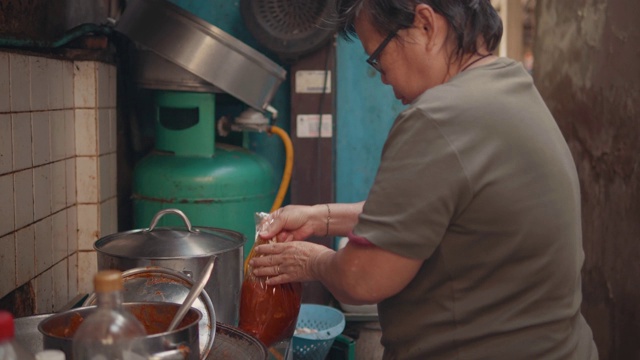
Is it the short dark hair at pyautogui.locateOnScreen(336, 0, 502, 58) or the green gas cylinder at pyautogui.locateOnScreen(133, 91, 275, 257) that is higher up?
the short dark hair at pyautogui.locateOnScreen(336, 0, 502, 58)

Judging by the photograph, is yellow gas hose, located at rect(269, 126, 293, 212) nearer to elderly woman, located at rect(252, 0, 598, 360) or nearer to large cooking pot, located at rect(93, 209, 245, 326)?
large cooking pot, located at rect(93, 209, 245, 326)

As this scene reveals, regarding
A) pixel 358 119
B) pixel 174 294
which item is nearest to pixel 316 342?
pixel 174 294

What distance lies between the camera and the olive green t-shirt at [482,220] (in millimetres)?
1253

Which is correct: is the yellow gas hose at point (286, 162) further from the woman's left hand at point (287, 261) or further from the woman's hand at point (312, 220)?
the woman's left hand at point (287, 261)

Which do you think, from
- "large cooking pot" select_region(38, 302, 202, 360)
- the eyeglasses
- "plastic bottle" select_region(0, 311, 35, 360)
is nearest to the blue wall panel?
the eyeglasses

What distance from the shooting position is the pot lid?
173 centimetres

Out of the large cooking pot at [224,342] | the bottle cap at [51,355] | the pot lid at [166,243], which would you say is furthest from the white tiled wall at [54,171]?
the bottle cap at [51,355]

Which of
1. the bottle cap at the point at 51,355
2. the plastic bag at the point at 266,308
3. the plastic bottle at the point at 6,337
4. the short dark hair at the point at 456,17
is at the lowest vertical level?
the plastic bag at the point at 266,308

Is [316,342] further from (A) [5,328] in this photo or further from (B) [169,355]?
(A) [5,328]

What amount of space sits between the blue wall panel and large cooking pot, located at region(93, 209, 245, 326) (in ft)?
6.40

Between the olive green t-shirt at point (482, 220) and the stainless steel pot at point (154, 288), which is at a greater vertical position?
the olive green t-shirt at point (482, 220)

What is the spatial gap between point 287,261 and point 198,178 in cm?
149

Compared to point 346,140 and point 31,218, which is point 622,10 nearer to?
point 346,140

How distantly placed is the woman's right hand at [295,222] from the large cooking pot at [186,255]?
0.10 meters
